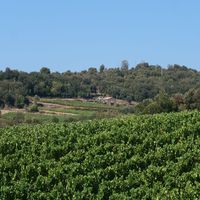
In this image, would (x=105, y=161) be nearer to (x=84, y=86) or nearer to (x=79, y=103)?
(x=79, y=103)

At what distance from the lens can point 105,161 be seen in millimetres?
17141

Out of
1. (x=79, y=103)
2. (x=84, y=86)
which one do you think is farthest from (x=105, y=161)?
(x=84, y=86)

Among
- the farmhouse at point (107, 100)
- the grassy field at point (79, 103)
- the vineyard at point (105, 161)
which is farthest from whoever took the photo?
the farmhouse at point (107, 100)

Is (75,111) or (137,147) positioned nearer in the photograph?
(137,147)

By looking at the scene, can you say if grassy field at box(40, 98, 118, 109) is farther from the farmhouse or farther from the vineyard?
the vineyard

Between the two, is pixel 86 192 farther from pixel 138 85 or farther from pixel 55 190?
pixel 138 85

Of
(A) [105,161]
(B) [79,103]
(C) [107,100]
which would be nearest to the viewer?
(A) [105,161]

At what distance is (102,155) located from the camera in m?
17.4

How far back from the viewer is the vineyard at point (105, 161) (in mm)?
15188

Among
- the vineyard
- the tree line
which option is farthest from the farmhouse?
the vineyard

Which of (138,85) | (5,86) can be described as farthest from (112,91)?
(5,86)

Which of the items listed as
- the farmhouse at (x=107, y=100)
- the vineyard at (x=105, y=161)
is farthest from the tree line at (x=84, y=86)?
the vineyard at (x=105, y=161)

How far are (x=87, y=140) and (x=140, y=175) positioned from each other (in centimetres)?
381

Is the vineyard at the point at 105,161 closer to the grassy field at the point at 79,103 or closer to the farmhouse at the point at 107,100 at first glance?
the grassy field at the point at 79,103
